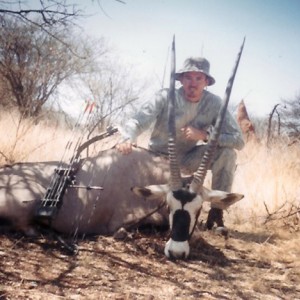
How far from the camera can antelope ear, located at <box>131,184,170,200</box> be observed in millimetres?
3031

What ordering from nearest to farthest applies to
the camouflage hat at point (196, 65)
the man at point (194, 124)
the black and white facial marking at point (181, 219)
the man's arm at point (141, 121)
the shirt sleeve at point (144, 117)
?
the black and white facial marking at point (181, 219)
the man's arm at point (141, 121)
the shirt sleeve at point (144, 117)
the man at point (194, 124)
the camouflage hat at point (196, 65)

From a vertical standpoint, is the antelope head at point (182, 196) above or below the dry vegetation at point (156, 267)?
above

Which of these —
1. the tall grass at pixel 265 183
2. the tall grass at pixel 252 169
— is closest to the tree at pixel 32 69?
the tall grass at pixel 252 169

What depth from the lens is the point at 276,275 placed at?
2.51 meters

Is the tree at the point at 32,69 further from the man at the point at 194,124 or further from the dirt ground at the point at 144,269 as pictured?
the dirt ground at the point at 144,269

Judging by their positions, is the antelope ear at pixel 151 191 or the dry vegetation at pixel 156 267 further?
the antelope ear at pixel 151 191

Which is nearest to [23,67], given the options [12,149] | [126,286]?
[12,149]

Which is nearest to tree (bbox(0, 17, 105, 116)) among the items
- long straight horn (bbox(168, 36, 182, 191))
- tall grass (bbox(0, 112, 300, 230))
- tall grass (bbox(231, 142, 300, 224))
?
tall grass (bbox(0, 112, 300, 230))

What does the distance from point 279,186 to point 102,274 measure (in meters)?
3.39

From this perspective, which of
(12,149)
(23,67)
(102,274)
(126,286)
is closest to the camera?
(126,286)

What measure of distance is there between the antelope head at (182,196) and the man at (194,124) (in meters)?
0.56

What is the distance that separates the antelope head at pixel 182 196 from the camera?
2.65m

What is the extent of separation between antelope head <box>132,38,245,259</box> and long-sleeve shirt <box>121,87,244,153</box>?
0.63 metres

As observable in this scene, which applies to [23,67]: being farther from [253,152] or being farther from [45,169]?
[45,169]
